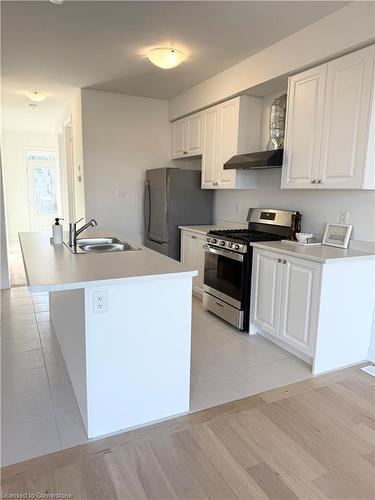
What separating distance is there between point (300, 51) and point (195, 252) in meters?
2.34

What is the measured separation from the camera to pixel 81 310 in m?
1.81

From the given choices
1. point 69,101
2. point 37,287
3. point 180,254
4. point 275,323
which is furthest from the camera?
point 69,101

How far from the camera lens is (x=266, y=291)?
118 inches

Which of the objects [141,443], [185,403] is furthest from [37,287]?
[185,403]

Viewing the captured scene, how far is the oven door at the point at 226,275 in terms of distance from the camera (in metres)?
3.23

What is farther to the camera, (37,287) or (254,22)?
(254,22)

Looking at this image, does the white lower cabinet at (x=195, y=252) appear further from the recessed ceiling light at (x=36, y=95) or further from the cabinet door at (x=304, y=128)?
the recessed ceiling light at (x=36, y=95)

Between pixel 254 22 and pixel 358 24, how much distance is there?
767 mm

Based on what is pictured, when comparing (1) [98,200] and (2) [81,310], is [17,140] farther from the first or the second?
(2) [81,310]

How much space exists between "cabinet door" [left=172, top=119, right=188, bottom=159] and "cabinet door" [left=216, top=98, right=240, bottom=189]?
2.93ft

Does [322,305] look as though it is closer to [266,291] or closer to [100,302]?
[266,291]

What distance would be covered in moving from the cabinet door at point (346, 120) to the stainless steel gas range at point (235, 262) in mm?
758

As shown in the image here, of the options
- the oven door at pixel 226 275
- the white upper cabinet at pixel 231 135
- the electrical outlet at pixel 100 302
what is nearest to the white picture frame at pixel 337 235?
the oven door at pixel 226 275

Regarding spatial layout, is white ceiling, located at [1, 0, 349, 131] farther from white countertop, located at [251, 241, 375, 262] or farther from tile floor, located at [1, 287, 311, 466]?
tile floor, located at [1, 287, 311, 466]
